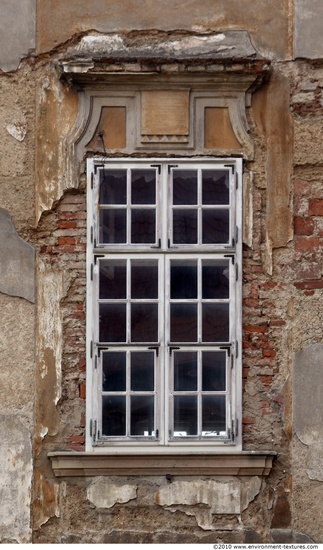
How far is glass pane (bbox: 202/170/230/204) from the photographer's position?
10.0 meters

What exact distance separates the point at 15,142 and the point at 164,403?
6.51 feet

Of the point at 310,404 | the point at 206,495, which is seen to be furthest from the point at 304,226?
the point at 206,495

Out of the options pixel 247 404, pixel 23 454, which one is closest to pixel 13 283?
pixel 23 454

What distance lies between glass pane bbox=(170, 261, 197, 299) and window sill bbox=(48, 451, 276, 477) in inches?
41.6

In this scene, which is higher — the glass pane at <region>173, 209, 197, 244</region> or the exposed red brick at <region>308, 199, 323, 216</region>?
the exposed red brick at <region>308, 199, 323, 216</region>

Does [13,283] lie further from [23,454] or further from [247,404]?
[247,404]

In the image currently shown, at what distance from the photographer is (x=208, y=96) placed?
396 inches

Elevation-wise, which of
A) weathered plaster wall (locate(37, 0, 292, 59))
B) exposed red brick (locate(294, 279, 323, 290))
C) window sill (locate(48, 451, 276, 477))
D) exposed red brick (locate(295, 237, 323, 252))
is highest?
weathered plaster wall (locate(37, 0, 292, 59))

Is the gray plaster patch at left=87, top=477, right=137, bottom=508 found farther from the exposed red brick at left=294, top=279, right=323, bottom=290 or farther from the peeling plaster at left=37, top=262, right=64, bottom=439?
the exposed red brick at left=294, top=279, right=323, bottom=290

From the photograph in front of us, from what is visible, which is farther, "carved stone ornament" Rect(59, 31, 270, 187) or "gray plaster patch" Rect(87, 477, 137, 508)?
"carved stone ornament" Rect(59, 31, 270, 187)

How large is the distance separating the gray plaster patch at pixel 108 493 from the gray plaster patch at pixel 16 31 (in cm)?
279

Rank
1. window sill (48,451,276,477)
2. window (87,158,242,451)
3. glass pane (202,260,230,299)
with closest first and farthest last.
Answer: window sill (48,451,276,477)
window (87,158,242,451)
glass pane (202,260,230,299)

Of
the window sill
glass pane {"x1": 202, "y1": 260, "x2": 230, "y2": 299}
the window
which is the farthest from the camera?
glass pane {"x1": 202, "y1": 260, "x2": 230, "y2": 299}

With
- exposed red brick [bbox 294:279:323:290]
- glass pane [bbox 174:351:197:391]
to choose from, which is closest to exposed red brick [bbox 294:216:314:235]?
exposed red brick [bbox 294:279:323:290]
